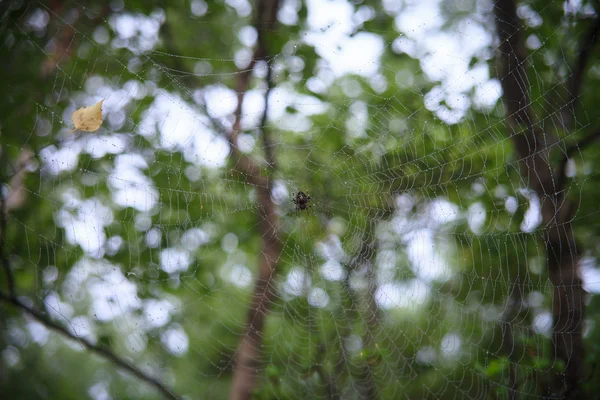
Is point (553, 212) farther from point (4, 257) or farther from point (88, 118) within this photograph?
point (4, 257)

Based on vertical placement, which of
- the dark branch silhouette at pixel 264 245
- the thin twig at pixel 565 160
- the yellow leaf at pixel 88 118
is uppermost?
the thin twig at pixel 565 160

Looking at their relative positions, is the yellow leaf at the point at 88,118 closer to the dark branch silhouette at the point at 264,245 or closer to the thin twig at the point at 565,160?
the dark branch silhouette at the point at 264,245

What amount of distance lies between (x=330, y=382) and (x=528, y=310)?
187cm

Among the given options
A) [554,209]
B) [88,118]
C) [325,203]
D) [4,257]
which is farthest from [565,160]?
[4,257]

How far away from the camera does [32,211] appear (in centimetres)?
372

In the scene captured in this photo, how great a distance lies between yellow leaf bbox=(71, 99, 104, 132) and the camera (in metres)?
2.65

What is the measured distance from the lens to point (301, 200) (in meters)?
4.08

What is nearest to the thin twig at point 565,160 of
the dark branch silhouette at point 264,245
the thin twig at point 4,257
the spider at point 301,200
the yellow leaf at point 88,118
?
the spider at point 301,200

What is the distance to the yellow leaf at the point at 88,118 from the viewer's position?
2653 millimetres

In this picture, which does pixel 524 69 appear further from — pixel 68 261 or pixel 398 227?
pixel 68 261

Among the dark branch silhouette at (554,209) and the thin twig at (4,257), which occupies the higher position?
the dark branch silhouette at (554,209)

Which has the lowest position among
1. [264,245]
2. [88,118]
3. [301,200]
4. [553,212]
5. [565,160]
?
[264,245]

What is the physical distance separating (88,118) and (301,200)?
2.03 m

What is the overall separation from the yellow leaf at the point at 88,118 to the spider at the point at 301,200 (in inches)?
77.0
